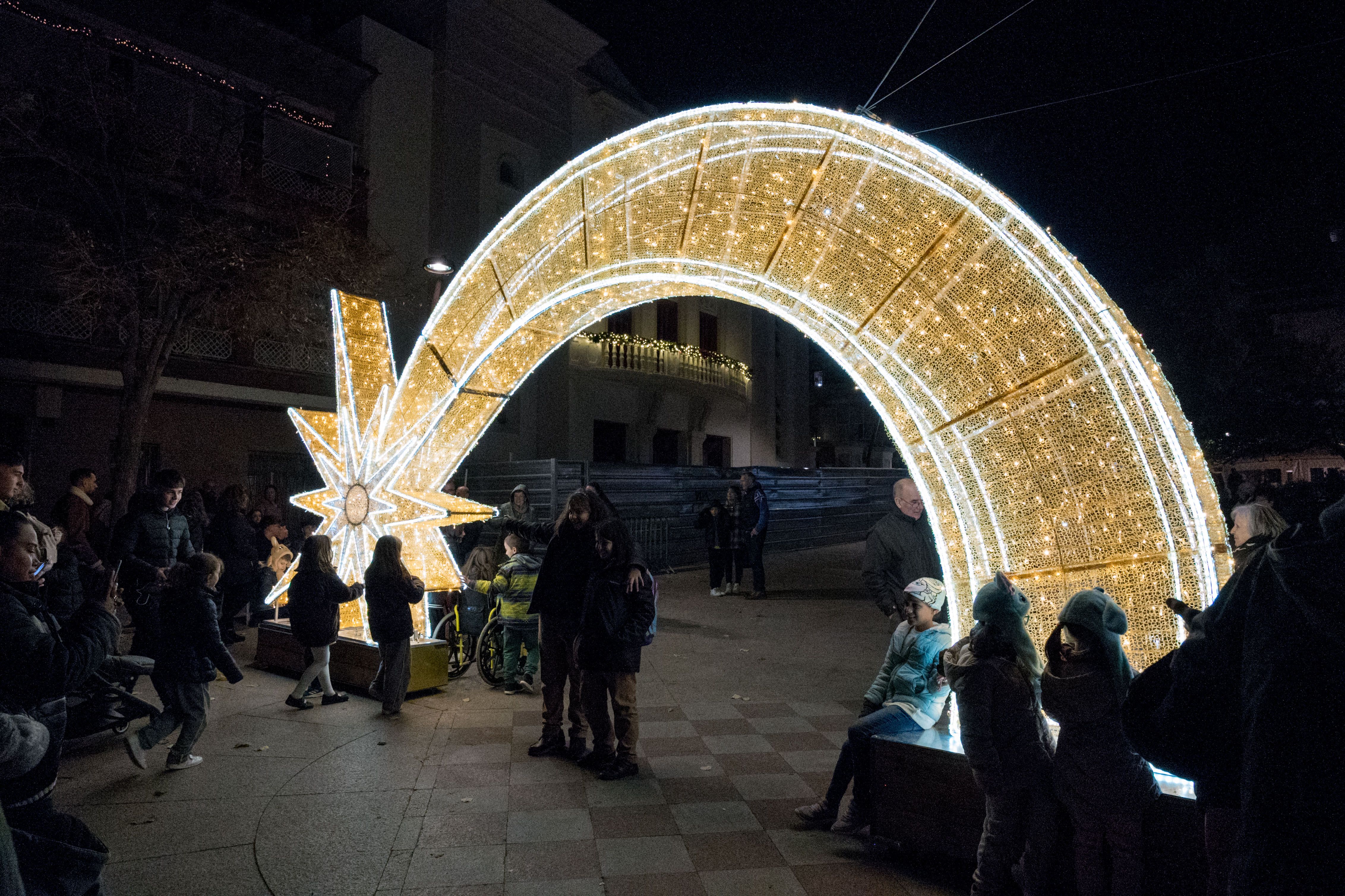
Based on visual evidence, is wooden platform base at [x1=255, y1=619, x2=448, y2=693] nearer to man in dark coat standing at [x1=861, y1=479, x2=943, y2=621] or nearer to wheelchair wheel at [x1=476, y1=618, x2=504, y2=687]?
wheelchair wheel at [x1=476, y1=618, x2=504, y2=687]

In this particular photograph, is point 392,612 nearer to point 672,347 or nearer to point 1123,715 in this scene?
point 1123,715

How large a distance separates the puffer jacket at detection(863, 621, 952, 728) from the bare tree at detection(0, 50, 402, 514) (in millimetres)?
12353

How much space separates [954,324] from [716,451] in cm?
2406

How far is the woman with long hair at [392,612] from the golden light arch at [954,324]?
10.8ft

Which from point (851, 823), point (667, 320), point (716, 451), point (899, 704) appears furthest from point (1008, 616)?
point (716, 451)

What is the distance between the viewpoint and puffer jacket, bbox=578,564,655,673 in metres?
5.22

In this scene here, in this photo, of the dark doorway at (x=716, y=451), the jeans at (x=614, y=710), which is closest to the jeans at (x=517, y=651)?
the jeans at (x=614, y=710)

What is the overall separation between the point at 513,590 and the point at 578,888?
13.1 feet

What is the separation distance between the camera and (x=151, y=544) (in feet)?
24.1


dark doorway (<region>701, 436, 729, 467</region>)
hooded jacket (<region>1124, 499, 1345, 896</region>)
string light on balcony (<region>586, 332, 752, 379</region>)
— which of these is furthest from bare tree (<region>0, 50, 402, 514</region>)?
dark doorway (<region>701, 436, 729, 467</region>)

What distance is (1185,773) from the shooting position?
184 centimetres

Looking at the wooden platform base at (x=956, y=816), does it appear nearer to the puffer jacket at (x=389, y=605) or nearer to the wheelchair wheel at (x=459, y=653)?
the puffer jacket at (x=389, y=605)

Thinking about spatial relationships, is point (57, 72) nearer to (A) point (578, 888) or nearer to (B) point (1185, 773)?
(A) point (578, 888)

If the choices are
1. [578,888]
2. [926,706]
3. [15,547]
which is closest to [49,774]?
[15,547]
